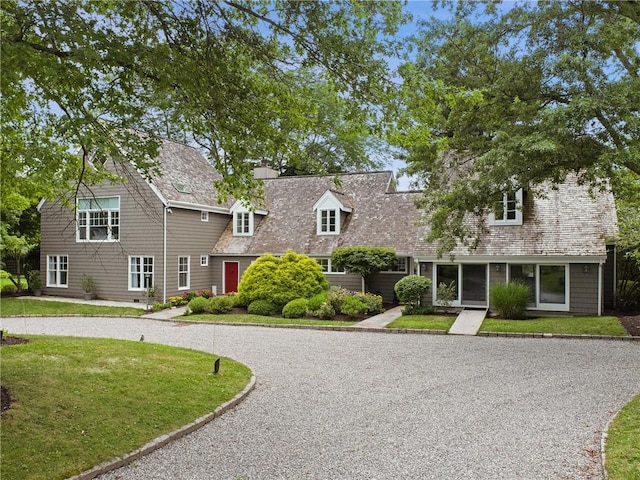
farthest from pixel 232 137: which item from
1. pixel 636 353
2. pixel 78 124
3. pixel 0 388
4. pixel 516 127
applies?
pixel 636 353

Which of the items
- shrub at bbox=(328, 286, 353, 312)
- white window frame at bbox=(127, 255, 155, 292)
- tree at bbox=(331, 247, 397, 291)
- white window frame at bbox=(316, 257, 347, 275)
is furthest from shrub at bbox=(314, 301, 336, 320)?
white window frame at bbox=(127, 255, 155, 292)

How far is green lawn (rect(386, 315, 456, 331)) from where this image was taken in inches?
643

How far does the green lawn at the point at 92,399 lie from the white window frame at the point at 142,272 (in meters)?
12.3

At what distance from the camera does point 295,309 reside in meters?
18.8

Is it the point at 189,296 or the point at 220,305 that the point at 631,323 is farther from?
the point at 189,296

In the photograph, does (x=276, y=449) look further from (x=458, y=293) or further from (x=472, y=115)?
(x=458, y=293)

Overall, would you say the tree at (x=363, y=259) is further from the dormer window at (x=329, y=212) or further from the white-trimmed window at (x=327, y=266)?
the dormer window at (x=329, y=212)

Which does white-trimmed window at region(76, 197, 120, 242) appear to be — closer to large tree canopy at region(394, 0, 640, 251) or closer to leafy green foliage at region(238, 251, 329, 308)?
leafy green foliage at region(238, 251, 329, 308)

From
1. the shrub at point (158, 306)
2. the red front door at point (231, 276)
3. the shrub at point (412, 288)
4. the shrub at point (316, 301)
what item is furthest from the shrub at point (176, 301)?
the shrub at point (412, 288)

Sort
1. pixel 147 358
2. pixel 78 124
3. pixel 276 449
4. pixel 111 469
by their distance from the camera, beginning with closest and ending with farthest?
1. pixel 78 124
2. pixel 111 469
3. pixel 276 449
4. pixel 147 358

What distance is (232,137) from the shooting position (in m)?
6.92

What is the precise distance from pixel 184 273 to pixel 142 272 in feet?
6.19

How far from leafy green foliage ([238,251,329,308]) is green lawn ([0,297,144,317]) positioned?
177 inches

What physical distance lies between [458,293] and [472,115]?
9.52 m
